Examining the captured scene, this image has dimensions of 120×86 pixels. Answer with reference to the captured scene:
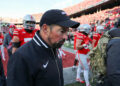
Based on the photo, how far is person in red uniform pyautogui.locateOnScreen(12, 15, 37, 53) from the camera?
2.83 m

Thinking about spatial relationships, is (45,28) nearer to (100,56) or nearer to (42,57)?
(42,57)

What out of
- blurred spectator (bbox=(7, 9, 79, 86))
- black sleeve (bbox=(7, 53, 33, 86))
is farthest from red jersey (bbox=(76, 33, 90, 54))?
black sleeve (bbox=(7, 53, 33, 86))

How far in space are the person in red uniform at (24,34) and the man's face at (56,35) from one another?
6.15ft

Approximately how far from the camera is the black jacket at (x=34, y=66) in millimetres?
1019

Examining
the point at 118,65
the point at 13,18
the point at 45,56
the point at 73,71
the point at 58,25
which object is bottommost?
the point at 73,71

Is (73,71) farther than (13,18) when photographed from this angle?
No

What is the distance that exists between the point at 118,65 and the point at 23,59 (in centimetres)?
90

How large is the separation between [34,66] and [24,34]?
201 centimetres

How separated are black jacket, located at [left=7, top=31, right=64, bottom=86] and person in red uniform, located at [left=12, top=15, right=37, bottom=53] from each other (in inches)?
70.3

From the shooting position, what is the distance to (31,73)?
3.39ft

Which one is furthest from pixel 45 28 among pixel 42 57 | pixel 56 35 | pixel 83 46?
pixel 83 46

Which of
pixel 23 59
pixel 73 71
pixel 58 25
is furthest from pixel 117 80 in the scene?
pixel 73 71

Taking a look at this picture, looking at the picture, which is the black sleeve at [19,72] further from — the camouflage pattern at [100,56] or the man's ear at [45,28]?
the camouflage pattern at [100,56]

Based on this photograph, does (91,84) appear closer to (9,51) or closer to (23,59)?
(9,51)
